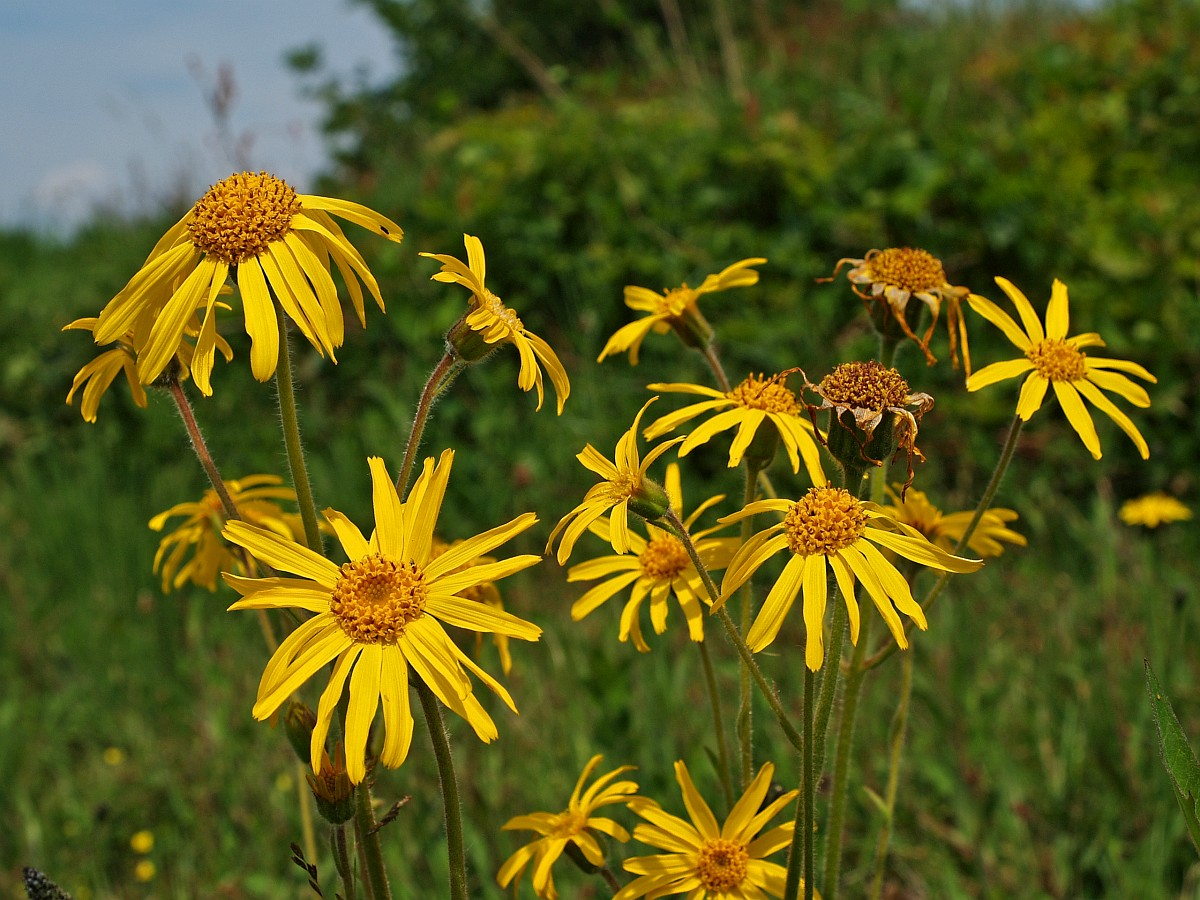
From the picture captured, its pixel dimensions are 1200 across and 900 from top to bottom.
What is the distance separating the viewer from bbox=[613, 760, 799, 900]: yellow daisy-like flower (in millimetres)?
1390

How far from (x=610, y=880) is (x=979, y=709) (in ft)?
6.76

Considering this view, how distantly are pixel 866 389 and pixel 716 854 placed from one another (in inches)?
26.1

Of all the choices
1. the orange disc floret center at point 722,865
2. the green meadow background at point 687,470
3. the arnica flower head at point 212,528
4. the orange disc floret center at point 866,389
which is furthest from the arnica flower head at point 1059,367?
the green meadow background at point 687,470

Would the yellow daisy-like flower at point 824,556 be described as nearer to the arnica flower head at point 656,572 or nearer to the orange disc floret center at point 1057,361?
the arnica flower head at point 656,572

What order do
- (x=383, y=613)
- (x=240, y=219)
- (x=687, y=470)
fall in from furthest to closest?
(x=687, y=470) → (x=240, y=219) → (x=383, y=613)

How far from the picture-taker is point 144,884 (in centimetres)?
300

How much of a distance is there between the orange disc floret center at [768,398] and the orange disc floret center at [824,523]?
23 centimetres

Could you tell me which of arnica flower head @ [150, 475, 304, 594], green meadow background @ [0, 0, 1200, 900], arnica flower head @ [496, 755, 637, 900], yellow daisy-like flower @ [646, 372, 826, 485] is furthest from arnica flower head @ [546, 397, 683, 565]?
green meadow background @ [0, 0, 1200, 900]

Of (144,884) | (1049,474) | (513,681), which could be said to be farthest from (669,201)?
(144,884)

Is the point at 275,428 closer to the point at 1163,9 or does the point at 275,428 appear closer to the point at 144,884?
the point at 144,884

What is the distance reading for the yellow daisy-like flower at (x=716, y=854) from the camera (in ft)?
4.56

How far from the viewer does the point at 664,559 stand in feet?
5.19

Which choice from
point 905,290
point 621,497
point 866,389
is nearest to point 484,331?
point 621,497

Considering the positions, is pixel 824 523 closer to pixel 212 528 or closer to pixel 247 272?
pixel 247 272
